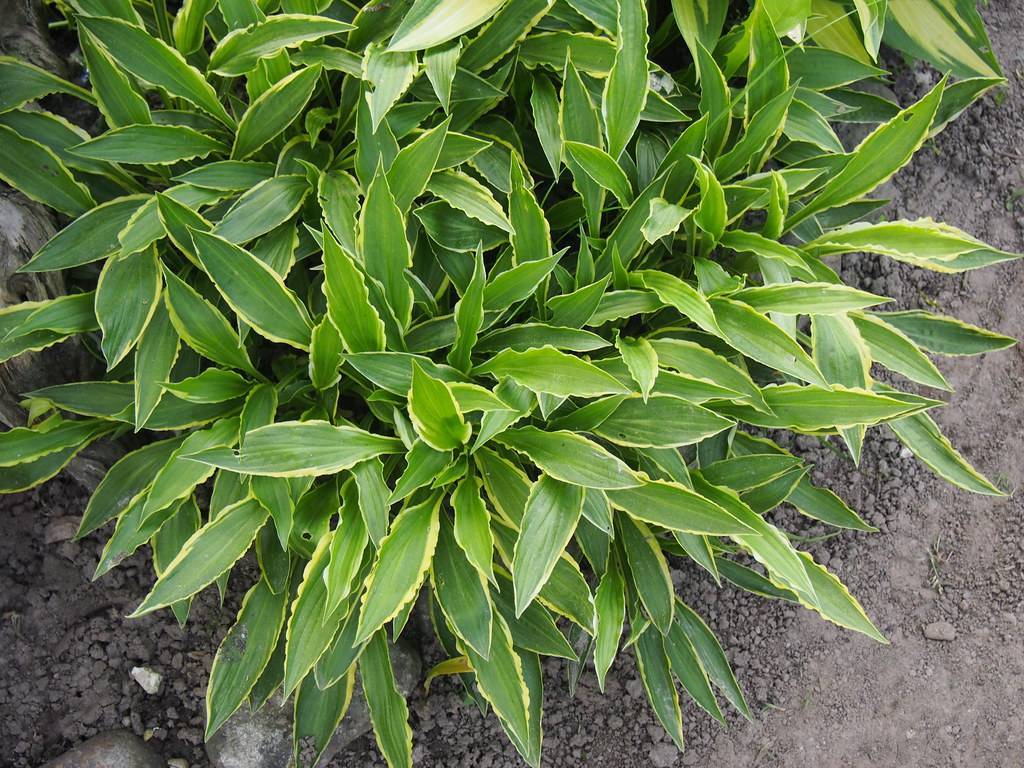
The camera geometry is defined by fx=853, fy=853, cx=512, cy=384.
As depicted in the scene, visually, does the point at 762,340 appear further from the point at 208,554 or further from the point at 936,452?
the point at 208,554

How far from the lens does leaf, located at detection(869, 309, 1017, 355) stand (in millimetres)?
1958

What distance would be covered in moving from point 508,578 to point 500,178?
0.87 m

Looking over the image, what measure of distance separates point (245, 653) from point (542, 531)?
0.69m

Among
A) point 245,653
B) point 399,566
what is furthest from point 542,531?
point 245,653

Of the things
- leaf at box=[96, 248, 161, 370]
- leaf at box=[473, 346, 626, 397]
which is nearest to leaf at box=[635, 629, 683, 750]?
leaf at box=[473, 346, 626, 397]

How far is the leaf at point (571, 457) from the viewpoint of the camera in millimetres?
1512

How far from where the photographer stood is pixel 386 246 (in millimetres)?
1616

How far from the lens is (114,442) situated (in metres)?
1.95

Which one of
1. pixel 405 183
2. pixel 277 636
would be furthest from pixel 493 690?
pixel 405 183

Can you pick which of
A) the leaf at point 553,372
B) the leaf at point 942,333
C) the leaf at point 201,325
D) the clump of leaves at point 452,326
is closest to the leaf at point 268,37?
Answer: the clump of leaves at point 452,326

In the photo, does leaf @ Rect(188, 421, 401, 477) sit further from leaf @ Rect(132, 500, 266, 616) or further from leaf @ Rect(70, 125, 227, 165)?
leaf @ Rect(70, 125, 227, 165)

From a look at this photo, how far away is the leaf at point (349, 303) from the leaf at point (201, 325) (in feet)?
0.83

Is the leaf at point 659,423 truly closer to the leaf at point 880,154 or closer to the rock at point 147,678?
the leaf at point 880,154

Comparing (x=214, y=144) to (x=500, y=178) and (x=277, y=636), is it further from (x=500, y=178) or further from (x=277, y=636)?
(x=277, y=636)
